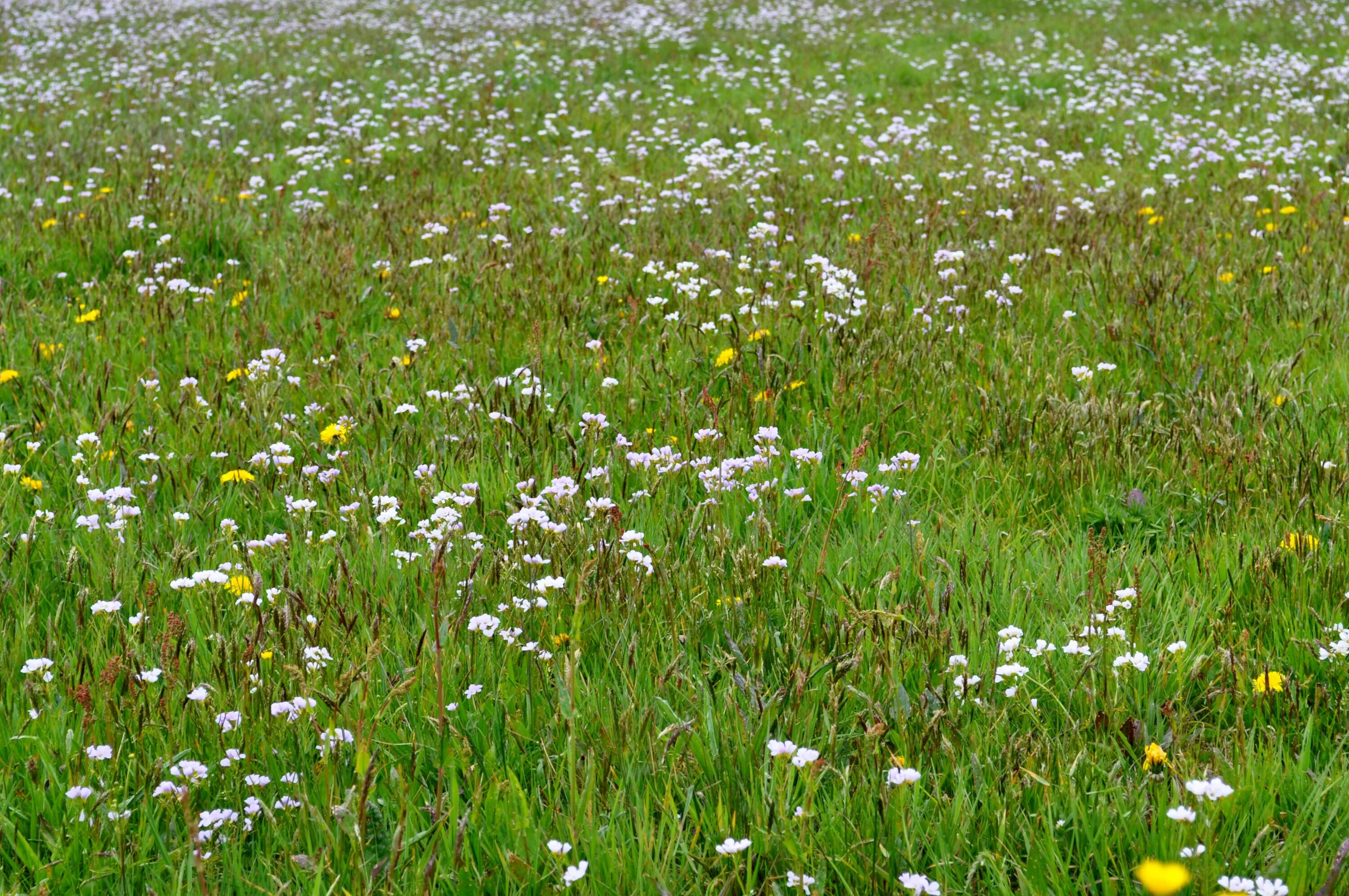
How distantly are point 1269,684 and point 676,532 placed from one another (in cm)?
157

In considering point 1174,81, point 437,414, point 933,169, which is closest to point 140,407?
point 437,414

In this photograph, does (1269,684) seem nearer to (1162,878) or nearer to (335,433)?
(1162,878)

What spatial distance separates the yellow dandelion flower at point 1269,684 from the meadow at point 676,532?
0.04 meters

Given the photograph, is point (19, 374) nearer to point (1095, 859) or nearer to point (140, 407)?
point (140, 407)

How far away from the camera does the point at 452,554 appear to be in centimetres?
309

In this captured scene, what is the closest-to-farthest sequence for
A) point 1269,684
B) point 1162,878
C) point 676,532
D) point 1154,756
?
point 1162,878 → point 1154,756 → point 1269,684 → point 676,532

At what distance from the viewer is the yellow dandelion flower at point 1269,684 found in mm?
2428

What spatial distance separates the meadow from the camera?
207 centimetres

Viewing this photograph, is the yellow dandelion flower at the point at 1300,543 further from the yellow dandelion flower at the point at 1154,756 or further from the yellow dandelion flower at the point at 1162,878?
the yellow dandelion flower at the point at 1162,878

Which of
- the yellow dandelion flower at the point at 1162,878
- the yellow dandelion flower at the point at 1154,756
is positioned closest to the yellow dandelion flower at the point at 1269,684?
the yellow dandelion flower at the point at 1154,756

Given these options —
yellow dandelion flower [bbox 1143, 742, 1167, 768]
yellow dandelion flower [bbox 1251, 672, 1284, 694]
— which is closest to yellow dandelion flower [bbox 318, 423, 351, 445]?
yellow dandelion flower [bbox 1143, 742, 1167, 768]

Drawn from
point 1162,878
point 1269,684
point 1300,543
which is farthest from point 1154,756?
point 1300,543

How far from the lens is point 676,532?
10.6 feet

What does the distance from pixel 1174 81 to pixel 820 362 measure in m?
10.8
